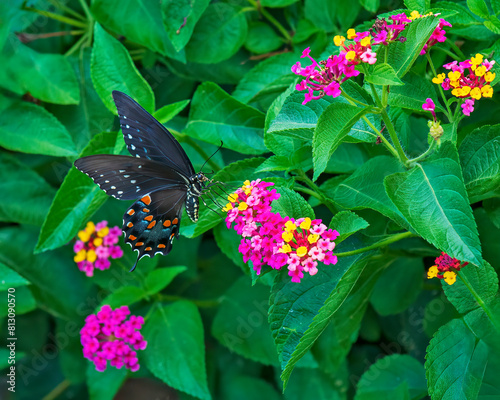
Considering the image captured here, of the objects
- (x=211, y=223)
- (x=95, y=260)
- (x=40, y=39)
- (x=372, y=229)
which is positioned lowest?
(x=95, y=260)

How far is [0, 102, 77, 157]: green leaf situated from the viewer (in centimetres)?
197

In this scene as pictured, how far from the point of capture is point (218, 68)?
205 centimetres

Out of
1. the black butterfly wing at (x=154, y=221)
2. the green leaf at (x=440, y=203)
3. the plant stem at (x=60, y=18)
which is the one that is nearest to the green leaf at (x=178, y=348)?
the black butterfly wing at (x=154, y=221)

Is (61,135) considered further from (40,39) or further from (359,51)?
(359,51)

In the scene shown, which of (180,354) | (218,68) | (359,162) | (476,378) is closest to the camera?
(476,378)

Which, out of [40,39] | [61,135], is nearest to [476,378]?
[61,135]

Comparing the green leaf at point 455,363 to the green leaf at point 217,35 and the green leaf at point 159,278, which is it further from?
→ the green leaf at point 217,35

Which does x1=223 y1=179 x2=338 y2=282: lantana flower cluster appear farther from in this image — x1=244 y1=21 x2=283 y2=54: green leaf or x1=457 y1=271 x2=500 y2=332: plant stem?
x1=244 y1=21 x2=283 y2=54: green leaf

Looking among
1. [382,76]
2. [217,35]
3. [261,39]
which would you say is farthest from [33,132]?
[382,76]

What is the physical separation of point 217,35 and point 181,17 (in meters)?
0.18

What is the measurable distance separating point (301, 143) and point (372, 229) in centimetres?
31

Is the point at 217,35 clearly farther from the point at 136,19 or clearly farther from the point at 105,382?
the point at 105,382

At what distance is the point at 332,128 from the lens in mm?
1068

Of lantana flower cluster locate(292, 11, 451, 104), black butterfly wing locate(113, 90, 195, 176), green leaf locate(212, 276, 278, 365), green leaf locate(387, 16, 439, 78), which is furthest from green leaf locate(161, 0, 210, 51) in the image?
green leaf locate(212, 276, 278, 365)
